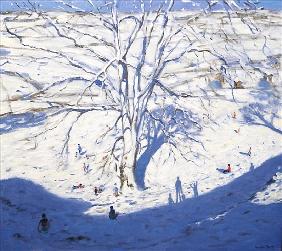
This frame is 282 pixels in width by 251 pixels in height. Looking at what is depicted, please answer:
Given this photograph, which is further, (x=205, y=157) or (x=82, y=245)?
(x=205, y=157)

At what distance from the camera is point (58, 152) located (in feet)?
75.7

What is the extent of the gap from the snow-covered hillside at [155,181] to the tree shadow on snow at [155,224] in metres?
0.03

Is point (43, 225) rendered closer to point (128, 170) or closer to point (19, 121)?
point (128, 170)

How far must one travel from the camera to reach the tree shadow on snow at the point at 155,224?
47.3 feet

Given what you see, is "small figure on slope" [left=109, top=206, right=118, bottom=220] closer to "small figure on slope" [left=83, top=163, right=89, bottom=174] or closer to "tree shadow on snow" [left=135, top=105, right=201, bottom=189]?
"tree shadow on snow" [left=135, top=105, right=201, bottom=189]

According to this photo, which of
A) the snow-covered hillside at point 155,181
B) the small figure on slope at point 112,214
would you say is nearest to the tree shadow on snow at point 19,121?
the snow-covered hillside at point 155,181

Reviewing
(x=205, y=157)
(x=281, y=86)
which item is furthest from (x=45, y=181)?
(x=281, y=86)

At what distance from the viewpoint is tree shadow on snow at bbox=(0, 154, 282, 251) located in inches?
568

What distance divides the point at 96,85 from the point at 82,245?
2033cm

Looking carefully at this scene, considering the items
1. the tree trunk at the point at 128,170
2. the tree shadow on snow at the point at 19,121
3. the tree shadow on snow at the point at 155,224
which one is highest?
the tree trunk at the point at 128,170

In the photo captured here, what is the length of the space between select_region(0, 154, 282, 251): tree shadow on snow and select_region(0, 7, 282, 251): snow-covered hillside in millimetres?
33

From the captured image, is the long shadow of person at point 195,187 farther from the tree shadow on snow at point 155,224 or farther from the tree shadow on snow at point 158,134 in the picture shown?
the tree shadow on snow at point 158,134

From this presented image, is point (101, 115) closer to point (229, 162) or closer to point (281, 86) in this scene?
point (229, 162)

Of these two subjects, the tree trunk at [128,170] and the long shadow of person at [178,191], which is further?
the tree trunk at [128,170]
